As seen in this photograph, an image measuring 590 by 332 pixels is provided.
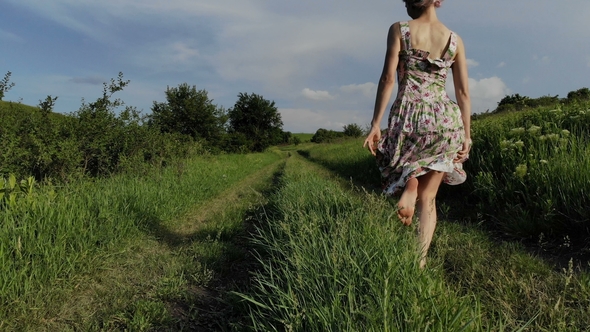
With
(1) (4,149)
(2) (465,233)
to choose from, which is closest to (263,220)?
(2) (465,233)

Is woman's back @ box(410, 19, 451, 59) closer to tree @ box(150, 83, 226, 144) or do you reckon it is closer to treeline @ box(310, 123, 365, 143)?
tree @ box(150, 83, 226, 144)

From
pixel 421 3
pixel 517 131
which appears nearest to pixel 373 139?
pixel 421 3


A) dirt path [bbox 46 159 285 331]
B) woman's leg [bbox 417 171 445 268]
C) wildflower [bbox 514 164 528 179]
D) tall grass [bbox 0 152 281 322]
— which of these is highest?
wildflower [bbox 514 164 528 179]

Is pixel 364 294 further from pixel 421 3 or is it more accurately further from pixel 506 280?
pixel 421 3

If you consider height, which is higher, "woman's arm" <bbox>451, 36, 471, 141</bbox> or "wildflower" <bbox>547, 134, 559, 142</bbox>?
"woman's arm" <bbox>451, 36, 471, 141</bbox>

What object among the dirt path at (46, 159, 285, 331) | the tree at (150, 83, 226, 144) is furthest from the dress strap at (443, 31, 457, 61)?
the tree at (150, 83, 226, 144)

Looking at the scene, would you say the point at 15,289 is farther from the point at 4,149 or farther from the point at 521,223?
the point at 521,223

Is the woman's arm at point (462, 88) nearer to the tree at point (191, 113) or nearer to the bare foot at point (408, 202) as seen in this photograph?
the bare foot at point (408, 202)

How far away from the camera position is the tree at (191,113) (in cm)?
2722

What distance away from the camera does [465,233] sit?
3.71 m

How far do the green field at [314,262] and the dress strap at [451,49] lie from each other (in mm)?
1182

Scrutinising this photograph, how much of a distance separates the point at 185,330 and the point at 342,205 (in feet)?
6.36

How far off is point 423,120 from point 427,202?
646 mm

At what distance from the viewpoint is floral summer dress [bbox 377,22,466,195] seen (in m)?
2.70
